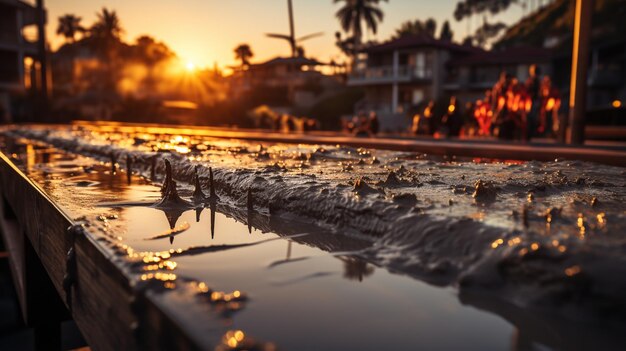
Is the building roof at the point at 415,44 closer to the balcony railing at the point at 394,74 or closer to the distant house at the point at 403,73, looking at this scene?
the distant house at the point at 403,73

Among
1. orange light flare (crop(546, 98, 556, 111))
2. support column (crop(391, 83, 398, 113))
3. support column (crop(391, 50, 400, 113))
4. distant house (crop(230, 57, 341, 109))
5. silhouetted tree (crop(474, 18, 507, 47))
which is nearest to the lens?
orange light flare (crop(546, 98, 556, 111))

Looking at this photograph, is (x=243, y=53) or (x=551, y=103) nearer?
(x=551, y=103)

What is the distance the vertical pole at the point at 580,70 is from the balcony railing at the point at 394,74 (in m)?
34.0

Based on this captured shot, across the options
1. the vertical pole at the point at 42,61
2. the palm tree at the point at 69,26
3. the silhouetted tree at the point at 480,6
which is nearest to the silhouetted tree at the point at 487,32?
the silhouetted tree at the point at 480,6

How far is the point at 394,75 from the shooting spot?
42094mm

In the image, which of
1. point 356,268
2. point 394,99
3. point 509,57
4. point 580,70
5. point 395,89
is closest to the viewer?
point 356,268

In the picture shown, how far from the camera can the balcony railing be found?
41688mm

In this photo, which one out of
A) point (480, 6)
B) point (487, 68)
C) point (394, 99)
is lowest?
point (394, 99)

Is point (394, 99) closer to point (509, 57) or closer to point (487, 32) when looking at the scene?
point (509, 57)

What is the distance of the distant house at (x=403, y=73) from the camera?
41812 millimetres

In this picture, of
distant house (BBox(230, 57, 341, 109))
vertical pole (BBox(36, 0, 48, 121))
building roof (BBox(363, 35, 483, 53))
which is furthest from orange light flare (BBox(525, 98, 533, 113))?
distant house (BBox(230, 57, 341, 109))

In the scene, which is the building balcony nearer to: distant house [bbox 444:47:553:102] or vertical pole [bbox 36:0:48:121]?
distant house [bbox 444:47:553:102]

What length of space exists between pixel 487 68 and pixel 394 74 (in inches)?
289

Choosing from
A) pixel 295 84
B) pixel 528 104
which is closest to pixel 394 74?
pixel 295 84
